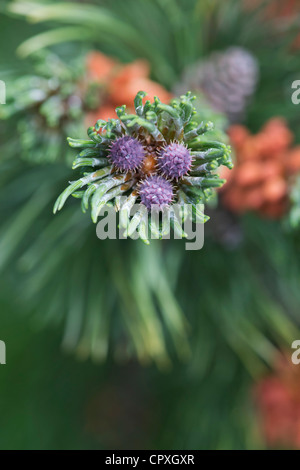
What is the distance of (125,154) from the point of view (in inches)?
12.3

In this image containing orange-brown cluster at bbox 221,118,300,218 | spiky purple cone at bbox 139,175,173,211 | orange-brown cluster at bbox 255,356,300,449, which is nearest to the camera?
spiky purple cone at bbox 139,175,173,211

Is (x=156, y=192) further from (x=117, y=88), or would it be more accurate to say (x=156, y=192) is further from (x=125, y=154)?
(x=117, y=88)

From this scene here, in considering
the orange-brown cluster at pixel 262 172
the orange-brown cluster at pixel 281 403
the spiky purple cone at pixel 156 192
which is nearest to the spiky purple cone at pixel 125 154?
the spiky purple cone at pixel 156 192

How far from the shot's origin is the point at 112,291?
2.40 ft

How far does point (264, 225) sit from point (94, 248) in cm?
24

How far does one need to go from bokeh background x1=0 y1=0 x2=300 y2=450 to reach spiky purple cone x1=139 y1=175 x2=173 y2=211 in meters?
0.12

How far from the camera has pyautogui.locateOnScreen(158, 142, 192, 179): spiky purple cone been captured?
31cm

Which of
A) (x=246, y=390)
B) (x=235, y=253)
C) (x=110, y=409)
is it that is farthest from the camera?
(x=110, y=409)

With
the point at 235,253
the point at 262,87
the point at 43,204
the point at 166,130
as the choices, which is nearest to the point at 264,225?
the point at 235,253

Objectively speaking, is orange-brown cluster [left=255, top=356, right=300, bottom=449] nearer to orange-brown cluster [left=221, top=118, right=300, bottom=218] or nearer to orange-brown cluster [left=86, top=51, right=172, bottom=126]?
orange-brown cluster [left=221, top=118, right=300, bottom=218]

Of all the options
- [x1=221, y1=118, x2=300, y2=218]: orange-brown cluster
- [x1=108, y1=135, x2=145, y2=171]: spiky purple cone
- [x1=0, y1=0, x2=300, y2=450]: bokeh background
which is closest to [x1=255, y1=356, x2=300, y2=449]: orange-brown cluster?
[x1=0, y1=0, x2=300, y2=450]: bokeh background

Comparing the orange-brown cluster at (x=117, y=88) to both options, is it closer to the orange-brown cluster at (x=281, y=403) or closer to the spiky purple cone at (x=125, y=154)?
the spiky purple cone at (x=125, y=154)

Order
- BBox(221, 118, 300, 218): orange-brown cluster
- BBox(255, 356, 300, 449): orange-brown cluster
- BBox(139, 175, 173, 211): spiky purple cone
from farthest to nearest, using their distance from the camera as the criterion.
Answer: BBox(255, 356, 300, 449): orange-brown cluster
BBox(221, 118, 300, 218): orange-brown cluster
BBox(139, 175, 173, 211): spiky purple cone
